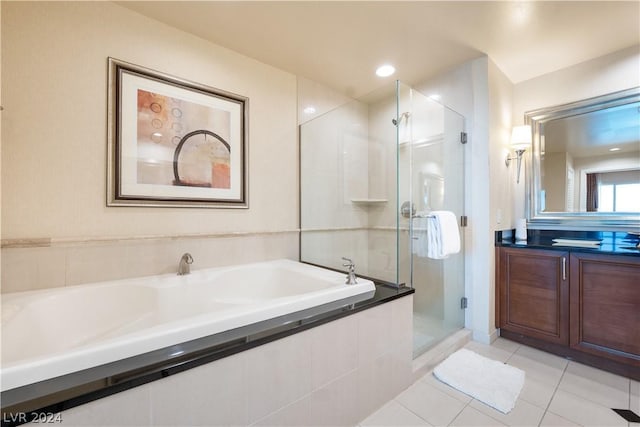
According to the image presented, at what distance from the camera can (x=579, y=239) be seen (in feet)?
7.49

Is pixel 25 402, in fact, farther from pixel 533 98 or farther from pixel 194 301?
pixel 533 98

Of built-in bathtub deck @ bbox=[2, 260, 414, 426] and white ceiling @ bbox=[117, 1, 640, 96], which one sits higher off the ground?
white ceiling @ bbox=[117, 1, 640, 96]

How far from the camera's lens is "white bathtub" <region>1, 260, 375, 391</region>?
0.83m

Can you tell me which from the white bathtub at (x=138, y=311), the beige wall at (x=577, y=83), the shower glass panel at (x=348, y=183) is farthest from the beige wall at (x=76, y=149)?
the beige wall at (x=577, y=83)

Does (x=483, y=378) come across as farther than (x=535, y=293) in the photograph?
No

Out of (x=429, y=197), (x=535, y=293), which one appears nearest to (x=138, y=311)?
(x=429, y=197)

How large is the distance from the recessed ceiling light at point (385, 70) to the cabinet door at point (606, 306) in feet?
6.85

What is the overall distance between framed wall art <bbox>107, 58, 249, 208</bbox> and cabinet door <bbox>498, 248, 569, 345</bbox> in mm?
2328

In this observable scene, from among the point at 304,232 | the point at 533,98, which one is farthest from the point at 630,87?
the point at 304,232

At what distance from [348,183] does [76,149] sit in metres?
2.11

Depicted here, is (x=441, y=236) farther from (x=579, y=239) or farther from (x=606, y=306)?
(x=579, y=239)

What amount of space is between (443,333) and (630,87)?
2406mm

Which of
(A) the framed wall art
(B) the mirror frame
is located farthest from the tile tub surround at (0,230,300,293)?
(B) the mirror frame

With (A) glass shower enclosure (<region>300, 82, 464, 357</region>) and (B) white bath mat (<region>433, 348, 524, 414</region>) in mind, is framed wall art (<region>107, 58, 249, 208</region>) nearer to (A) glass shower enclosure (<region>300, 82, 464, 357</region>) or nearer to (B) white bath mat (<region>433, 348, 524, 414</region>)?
(A) glass shower enclosure (<region>300, 82, 464, 357</region>)
